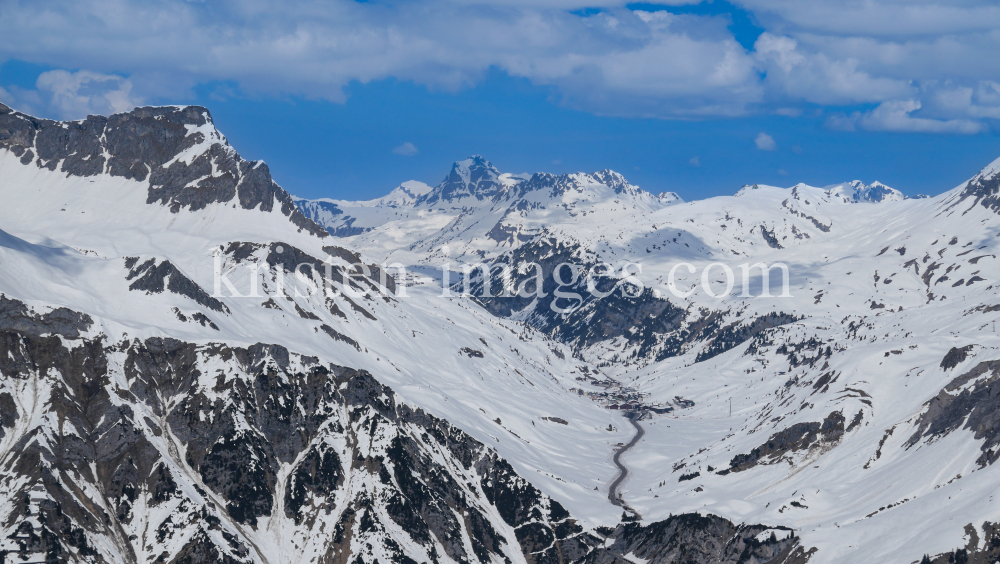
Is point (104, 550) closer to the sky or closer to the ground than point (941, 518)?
closer to the ground

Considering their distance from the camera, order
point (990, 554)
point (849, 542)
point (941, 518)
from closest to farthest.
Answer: point (990, 554)
point (941, 518)
point (849, 542)

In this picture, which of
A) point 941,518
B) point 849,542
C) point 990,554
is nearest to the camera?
point 990,554

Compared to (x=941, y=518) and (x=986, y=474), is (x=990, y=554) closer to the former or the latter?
(x=941, y=518)

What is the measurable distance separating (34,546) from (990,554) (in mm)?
183176

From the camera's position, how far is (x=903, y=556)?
583 feet

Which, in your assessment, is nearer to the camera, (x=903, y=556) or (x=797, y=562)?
(x=903, y=556)

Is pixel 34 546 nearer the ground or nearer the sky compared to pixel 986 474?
nearer the ground

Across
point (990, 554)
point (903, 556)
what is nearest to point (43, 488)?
point (903, 556)

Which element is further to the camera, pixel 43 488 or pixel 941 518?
pixel 43 488

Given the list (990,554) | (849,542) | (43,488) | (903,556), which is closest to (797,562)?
(849,542)

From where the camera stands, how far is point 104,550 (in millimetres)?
198500

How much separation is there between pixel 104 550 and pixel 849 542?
157 metres

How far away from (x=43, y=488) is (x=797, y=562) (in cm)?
16097

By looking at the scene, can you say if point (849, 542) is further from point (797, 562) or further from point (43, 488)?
point (43, 488)
